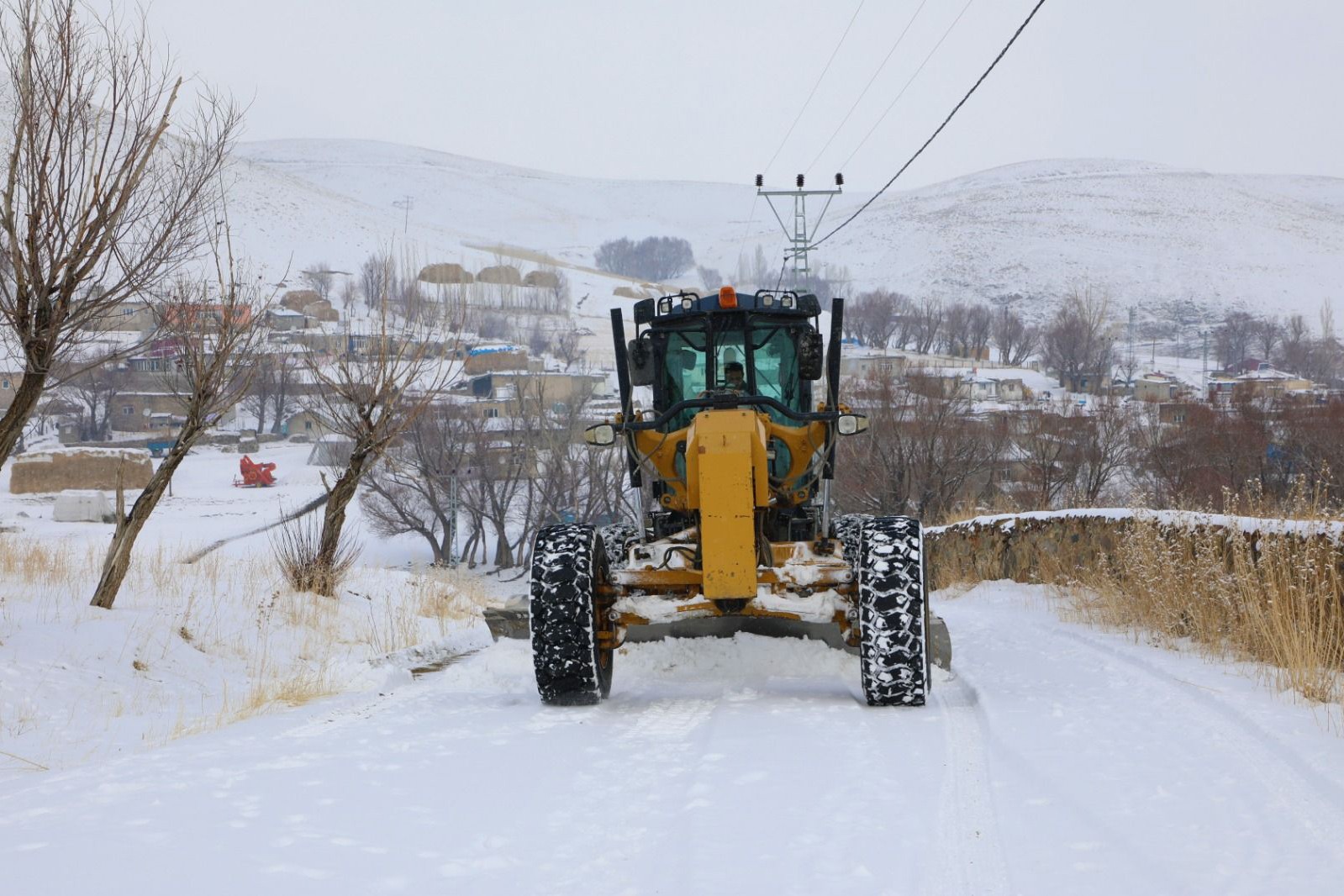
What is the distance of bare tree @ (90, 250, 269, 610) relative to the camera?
416 inches

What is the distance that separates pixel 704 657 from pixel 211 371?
18.7ft

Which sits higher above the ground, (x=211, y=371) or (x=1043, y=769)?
(x=211, y=371)

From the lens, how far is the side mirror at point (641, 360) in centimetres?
820

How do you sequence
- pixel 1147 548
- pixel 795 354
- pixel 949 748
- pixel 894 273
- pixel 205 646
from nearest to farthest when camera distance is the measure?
pixel 949 748, pixel 795 354, pixel 1147 548, pixel 205 646, pixel 894 273

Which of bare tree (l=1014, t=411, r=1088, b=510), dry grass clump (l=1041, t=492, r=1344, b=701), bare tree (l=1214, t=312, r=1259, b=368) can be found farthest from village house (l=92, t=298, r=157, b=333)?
bare tree (l=1214, t=312, r=1259, b=368)

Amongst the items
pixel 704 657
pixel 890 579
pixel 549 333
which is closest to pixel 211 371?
pixel 704 657

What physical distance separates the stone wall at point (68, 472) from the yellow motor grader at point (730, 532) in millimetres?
55567

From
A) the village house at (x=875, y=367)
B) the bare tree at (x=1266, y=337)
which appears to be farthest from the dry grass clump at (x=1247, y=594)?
the bare tree at (x=1266, y=337)

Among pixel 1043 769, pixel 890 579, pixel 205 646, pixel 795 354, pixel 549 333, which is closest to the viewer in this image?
pixel 1043 769

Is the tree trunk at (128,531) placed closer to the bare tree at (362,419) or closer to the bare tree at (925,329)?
the bare tree at (362,419)

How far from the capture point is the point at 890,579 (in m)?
6.57

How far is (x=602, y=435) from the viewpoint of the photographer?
25.3 ft

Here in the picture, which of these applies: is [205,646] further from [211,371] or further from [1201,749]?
[1201,749]

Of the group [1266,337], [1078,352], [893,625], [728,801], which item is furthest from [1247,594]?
[1266,337]
